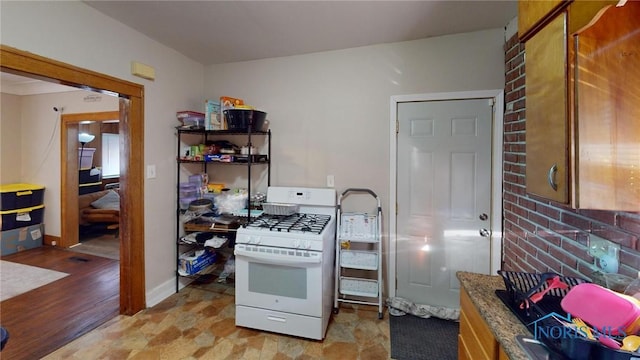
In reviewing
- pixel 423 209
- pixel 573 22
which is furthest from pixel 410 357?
pixel 573 22

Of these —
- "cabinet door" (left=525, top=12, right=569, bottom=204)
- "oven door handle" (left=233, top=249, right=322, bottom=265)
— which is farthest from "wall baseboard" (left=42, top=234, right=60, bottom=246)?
"cabinet door" (left=525, top=12, right=569, bottom=204)

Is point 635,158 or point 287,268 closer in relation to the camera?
point 635,158

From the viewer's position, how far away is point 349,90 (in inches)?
105

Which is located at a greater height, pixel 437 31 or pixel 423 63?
pixel 437 31

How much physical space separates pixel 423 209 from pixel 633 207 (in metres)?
1.66

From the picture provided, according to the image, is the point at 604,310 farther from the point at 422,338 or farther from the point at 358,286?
the point at 358,286

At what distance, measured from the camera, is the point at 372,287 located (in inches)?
95.0

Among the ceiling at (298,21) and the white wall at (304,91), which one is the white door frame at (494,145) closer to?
the white wall at (304,91)

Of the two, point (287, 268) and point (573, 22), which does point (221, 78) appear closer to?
point (287, 268)

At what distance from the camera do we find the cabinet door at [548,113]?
0.87 meters

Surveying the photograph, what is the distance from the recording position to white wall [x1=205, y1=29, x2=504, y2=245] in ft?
7.79

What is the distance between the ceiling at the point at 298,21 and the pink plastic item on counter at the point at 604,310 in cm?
187

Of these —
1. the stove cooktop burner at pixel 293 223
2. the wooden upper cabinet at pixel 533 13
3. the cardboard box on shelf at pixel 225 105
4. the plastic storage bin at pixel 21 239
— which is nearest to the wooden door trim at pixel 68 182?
the plastic storage bin at pixel 21 239

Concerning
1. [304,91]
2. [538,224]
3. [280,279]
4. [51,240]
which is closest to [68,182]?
[51,240]
